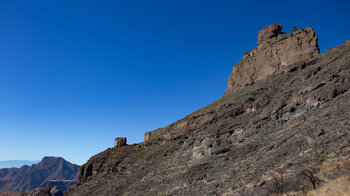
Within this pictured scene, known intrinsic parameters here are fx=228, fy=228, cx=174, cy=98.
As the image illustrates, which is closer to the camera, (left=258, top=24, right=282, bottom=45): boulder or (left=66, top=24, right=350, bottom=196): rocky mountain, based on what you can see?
(left=66, top=24, right=350, bottom=196): rocky mountain

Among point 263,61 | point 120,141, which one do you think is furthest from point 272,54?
point 120,141

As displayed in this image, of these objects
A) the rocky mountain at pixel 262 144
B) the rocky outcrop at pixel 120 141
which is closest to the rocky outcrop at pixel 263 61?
the rocky mountain at pixel 262 144

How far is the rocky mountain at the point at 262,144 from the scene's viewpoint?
17.1 m

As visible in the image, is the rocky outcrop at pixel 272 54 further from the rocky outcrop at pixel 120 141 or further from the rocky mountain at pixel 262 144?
the rocky outcrop at pixel 120 141

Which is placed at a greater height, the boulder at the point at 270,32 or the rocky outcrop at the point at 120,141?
the boulder at the point at 270,32

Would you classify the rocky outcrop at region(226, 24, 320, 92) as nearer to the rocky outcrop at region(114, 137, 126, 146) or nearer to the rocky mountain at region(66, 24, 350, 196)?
the rocky mountain at region(66, 24, 350, 196)

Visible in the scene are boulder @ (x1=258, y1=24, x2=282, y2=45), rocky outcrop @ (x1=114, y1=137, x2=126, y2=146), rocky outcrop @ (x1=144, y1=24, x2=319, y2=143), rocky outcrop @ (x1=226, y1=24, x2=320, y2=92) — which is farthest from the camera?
rocky outcrop @ (x1=114, y1=137, x2=126, y2=146)

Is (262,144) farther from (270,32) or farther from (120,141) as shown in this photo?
(270,32)

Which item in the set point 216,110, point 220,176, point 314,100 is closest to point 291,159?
point 220,176

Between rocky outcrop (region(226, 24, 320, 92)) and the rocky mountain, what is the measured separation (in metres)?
0.28

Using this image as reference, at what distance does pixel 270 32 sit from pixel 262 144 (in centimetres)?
5320

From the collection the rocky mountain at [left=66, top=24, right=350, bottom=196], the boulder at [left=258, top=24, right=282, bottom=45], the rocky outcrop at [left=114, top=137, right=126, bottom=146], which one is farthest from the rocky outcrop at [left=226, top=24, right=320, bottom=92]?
the rocky outcrop at [left=114, top=137, right=126, bottom=146]

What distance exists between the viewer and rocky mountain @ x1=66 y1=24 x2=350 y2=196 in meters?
17.1

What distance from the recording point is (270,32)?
229ft
